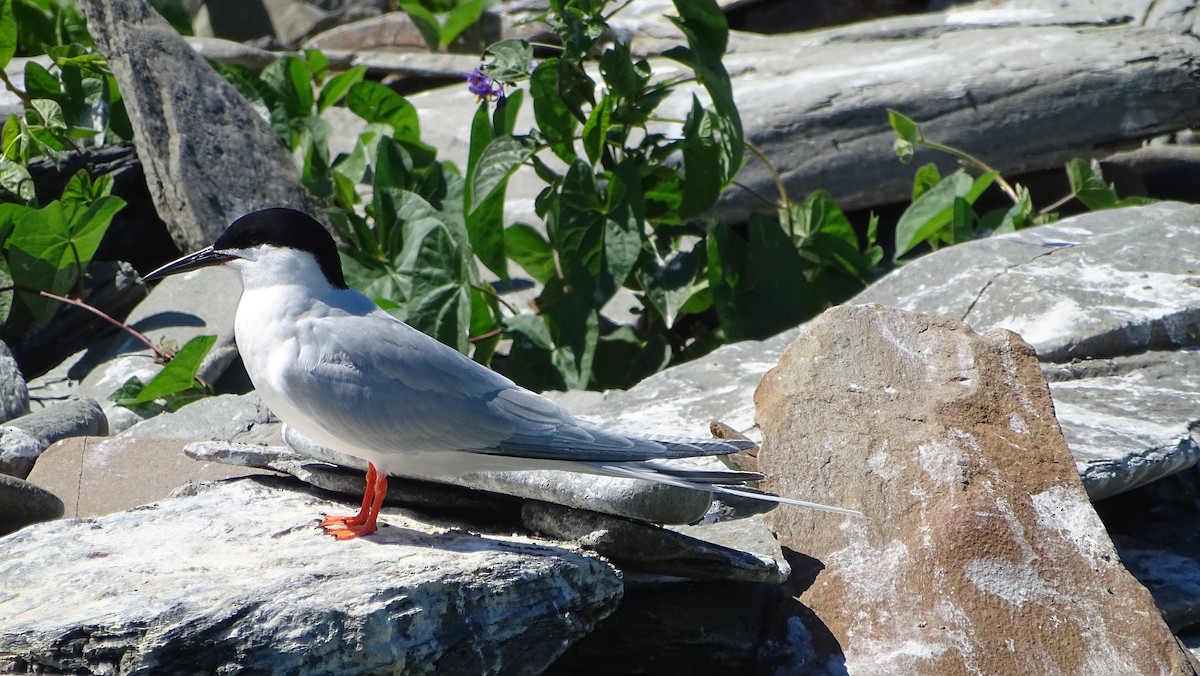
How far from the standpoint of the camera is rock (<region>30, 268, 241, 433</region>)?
5.12m

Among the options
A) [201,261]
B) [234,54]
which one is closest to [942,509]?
[201,261]

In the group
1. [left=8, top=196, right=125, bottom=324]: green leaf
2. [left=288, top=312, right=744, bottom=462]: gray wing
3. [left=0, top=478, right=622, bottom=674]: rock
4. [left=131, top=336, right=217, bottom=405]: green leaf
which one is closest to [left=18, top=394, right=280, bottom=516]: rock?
[left=131, top=336, right=217, bottom=405]: green leaf

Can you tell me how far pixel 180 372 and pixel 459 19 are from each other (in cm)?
385

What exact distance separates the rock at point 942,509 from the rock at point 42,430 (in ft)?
7.91

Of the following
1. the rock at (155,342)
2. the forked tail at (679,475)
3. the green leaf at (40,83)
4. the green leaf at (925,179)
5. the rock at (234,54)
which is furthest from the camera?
the rock at (234,54)

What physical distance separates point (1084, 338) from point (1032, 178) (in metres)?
2.62

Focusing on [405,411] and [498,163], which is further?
[498,163]

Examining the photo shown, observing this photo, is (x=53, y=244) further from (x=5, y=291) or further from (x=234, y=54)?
(x=234, y=54)

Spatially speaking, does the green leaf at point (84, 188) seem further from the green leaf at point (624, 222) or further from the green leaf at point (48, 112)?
the green leaf at point (624, 222)

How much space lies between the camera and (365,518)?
3088 mm

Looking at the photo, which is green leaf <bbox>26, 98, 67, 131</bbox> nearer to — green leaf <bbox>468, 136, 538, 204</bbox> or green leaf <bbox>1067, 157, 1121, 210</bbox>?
green leaf <bbox>468, 136, 538, 204</bbox>

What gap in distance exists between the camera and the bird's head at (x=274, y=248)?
3.26 meters

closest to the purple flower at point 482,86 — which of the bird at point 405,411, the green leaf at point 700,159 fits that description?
the green leaf at point 700,159

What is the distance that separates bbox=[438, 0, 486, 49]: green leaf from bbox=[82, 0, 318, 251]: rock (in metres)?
2.45
